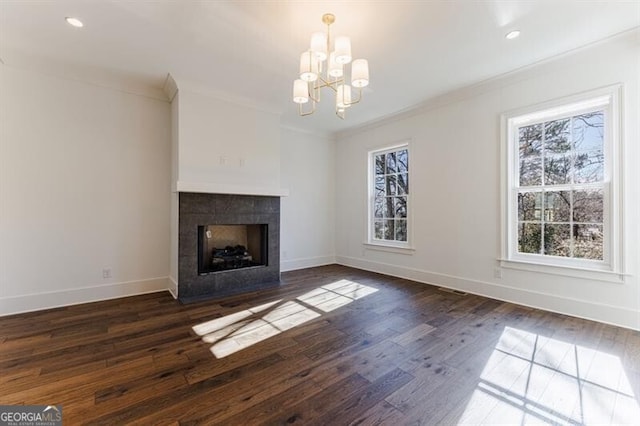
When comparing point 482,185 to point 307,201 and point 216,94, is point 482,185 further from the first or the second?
point 216,94

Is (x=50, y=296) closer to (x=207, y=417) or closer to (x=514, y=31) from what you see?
(x=207, y=417)

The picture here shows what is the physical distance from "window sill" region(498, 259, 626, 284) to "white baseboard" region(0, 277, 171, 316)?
14.7 feet

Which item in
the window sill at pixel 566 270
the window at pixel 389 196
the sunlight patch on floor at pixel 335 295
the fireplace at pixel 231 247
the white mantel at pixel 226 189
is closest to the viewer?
the window sill at pixel 566 270

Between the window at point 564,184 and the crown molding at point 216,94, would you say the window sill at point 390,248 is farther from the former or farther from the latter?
the crown molding at point 216,94

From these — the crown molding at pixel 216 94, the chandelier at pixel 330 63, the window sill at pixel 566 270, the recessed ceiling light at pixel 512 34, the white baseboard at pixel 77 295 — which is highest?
the recessed ceiling light at pixel 512 34

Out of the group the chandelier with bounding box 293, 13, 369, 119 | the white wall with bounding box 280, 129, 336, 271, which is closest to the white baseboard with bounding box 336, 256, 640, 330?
the white wall with bounding box 280, 129, 336, 271

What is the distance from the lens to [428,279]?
4.18m

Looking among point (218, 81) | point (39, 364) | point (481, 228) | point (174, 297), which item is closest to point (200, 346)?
point (39, 364)

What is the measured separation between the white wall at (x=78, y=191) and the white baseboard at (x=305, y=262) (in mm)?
1983

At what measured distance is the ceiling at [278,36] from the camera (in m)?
2.23

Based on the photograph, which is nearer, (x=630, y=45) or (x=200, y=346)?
(x=200, y=346)

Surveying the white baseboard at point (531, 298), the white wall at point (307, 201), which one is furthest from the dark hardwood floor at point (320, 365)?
the white wall at point (307, 201)

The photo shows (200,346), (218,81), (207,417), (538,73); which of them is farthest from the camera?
(218,81)

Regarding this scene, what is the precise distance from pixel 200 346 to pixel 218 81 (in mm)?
3033
